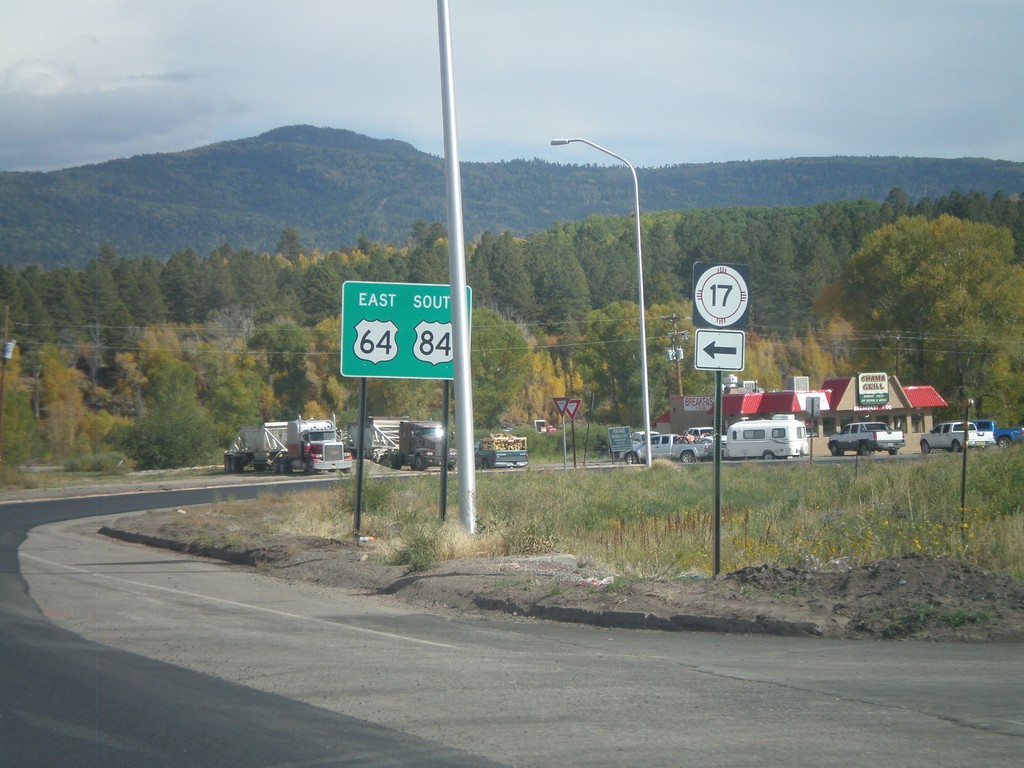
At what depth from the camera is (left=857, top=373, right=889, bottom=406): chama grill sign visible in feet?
219

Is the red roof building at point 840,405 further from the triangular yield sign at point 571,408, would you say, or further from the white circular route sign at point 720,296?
the white circular route sign at point 720,296

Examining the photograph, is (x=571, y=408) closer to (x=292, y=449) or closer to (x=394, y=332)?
(x=292, y=449)

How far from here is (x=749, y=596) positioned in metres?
10.1

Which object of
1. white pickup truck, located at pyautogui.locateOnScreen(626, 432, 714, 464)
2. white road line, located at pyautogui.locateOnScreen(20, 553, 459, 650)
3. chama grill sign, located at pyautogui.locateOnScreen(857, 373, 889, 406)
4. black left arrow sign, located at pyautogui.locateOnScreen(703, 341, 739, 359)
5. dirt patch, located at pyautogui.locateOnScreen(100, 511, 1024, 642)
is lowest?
white pickup truck, located at pyautogui.locateOnScreen(626, 432, 714, 464)

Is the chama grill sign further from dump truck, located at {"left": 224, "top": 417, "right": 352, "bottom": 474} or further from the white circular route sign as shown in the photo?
the white circular route sign

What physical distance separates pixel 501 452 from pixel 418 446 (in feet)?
15.6

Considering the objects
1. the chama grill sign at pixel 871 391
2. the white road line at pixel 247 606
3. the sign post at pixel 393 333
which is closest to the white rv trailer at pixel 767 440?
the chama grill sign at pixel 871 391

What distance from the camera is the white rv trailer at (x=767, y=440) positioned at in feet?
191

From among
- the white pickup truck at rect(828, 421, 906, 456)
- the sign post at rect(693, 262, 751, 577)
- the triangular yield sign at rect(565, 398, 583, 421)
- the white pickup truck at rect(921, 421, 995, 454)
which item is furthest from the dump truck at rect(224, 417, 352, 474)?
the sign post at rect(693, 262, 751, 577)

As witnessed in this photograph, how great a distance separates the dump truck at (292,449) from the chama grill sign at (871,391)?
1322 inches

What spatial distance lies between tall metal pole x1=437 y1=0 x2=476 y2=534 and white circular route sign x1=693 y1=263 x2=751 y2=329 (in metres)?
4.41

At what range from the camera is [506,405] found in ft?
322

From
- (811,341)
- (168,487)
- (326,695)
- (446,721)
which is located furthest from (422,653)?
(811,341)

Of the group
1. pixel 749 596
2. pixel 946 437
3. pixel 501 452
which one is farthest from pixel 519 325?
pixel 749 596
